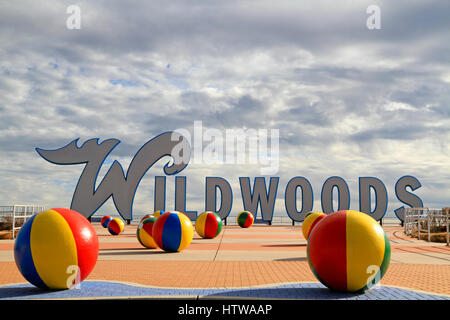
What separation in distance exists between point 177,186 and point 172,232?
23898mm

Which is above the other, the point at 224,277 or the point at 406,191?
the point at 406,191

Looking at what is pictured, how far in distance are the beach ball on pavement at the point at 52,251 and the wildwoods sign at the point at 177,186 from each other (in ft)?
95.0

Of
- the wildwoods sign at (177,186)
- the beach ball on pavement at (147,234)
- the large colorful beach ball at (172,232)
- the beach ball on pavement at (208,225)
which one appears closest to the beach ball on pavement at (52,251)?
the large colorful beach ball at (172,232)

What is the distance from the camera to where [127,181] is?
119 ft

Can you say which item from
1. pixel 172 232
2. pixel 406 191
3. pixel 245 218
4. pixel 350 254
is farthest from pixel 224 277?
pixel 406 191

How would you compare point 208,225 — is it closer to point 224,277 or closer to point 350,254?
point 224,277

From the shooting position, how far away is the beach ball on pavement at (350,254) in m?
7.20

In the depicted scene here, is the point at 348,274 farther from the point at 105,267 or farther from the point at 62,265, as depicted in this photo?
the point at 105,267

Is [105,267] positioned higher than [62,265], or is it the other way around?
[62,265]

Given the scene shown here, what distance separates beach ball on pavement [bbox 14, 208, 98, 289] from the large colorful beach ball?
22.9 feet

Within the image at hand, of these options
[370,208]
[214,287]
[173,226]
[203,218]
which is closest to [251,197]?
[370,208]

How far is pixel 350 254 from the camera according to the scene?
7203 mm

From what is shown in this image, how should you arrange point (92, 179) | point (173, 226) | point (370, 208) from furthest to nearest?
point (370, 208) → point (92, 179) → point (173, 226)
